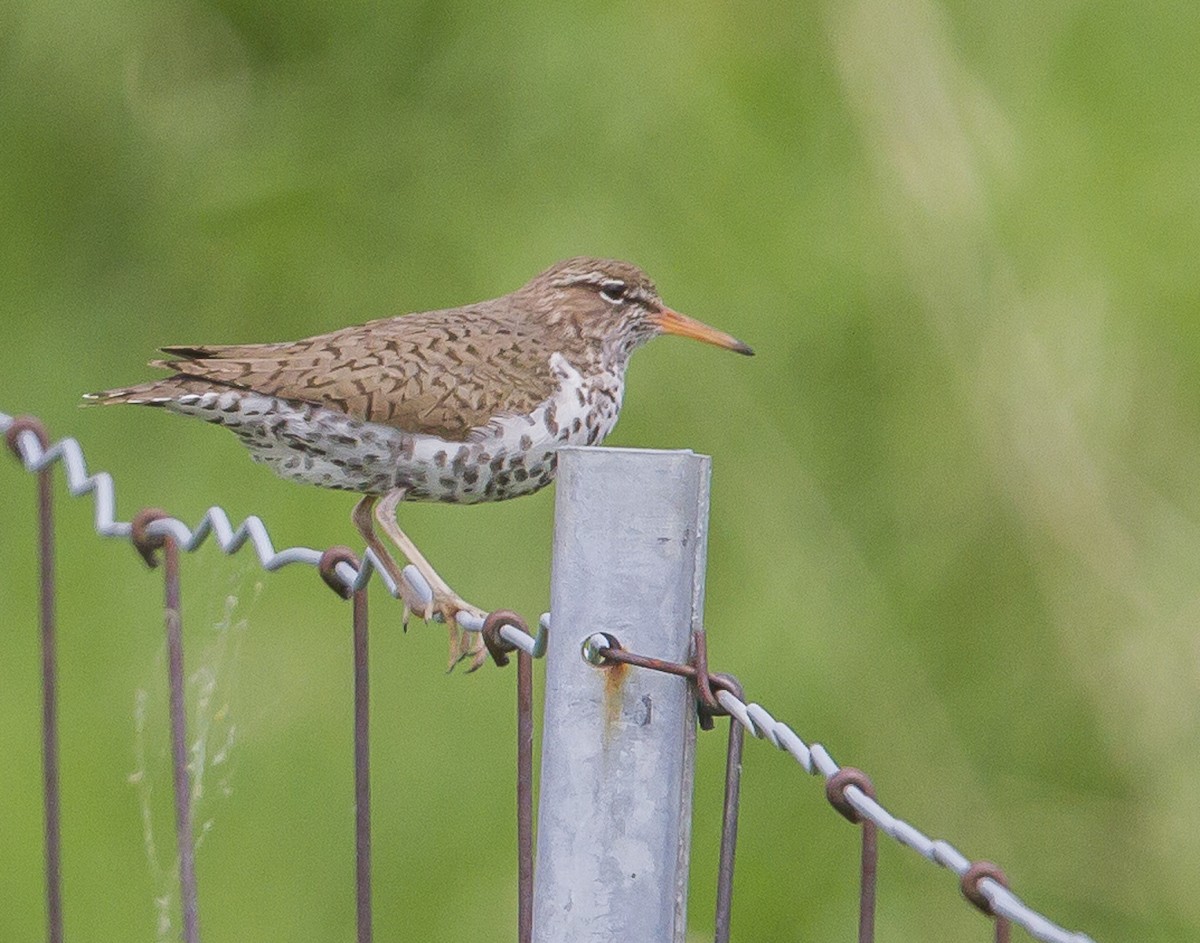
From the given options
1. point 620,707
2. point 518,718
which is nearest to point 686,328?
point 518,718

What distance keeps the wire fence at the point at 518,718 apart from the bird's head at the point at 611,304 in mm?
1682

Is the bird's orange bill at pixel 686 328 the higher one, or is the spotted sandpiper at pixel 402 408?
the bird's orange bill at pixel 686 328

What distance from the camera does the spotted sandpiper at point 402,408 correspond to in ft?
12.8

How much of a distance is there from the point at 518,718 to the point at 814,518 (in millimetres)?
3141

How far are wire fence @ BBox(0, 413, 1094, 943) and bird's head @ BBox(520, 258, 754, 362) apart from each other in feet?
5.52

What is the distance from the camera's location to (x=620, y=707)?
2.20 m

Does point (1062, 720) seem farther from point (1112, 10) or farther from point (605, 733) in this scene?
point (605, 733)

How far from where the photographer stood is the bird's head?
4656 mm

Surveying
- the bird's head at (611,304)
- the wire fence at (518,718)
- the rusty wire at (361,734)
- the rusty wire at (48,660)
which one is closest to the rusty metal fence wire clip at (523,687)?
the wire fence at (518,718)

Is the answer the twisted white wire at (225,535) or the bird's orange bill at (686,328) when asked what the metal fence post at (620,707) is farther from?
the bird's orange bill at (686,328)

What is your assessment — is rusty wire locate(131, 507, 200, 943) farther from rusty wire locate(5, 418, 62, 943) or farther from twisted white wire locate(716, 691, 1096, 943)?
twisted white wire locate(716, 691, 1096, 943)

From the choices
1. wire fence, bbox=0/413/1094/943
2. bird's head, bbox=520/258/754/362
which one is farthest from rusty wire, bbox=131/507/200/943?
bird's head, bbox=520/258/754/362

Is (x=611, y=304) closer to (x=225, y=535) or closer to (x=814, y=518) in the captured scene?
(x=814, y=518)

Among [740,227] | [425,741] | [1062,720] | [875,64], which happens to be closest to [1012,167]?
[875,64]
